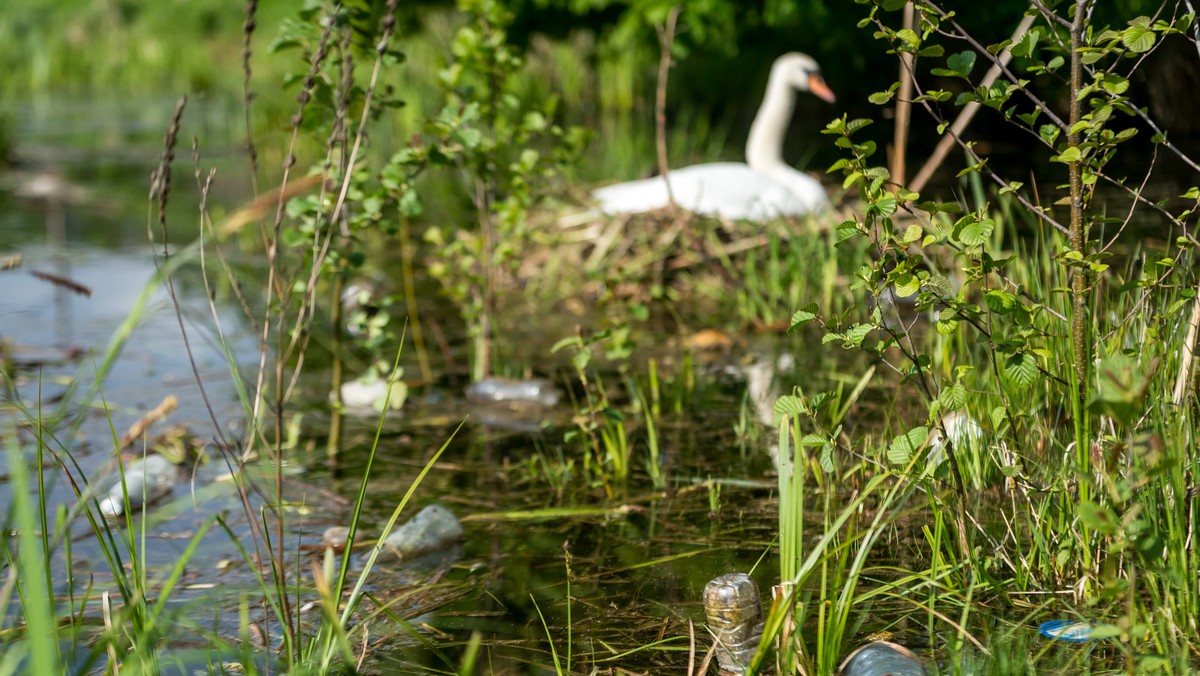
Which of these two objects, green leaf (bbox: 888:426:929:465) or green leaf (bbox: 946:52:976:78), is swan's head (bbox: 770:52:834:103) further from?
green leaf (bbox: 888:426:929:465)

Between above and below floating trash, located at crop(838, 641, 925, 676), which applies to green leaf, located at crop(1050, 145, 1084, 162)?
above

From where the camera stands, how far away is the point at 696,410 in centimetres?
380

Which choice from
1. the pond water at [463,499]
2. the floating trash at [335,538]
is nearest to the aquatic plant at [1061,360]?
the pond water at [463,499]

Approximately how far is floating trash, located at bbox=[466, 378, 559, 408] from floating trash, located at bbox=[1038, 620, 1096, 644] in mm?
2049

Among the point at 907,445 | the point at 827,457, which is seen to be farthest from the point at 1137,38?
the point at 827,457

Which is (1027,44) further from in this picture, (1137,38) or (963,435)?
(963,435)

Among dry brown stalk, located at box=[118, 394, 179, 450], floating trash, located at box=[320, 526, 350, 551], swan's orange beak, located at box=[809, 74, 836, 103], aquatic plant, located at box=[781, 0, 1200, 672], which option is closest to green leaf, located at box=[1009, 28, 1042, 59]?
aquatic plant, located at box=[781, 0, 1200, 672]

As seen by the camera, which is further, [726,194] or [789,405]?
[726,194]

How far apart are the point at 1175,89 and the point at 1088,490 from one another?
6.62m

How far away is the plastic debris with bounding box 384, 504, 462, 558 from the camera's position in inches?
109

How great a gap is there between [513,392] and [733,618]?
1.97 m

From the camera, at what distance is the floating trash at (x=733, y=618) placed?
2.11 metres

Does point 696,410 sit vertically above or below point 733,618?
above

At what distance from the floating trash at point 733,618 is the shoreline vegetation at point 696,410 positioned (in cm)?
5
